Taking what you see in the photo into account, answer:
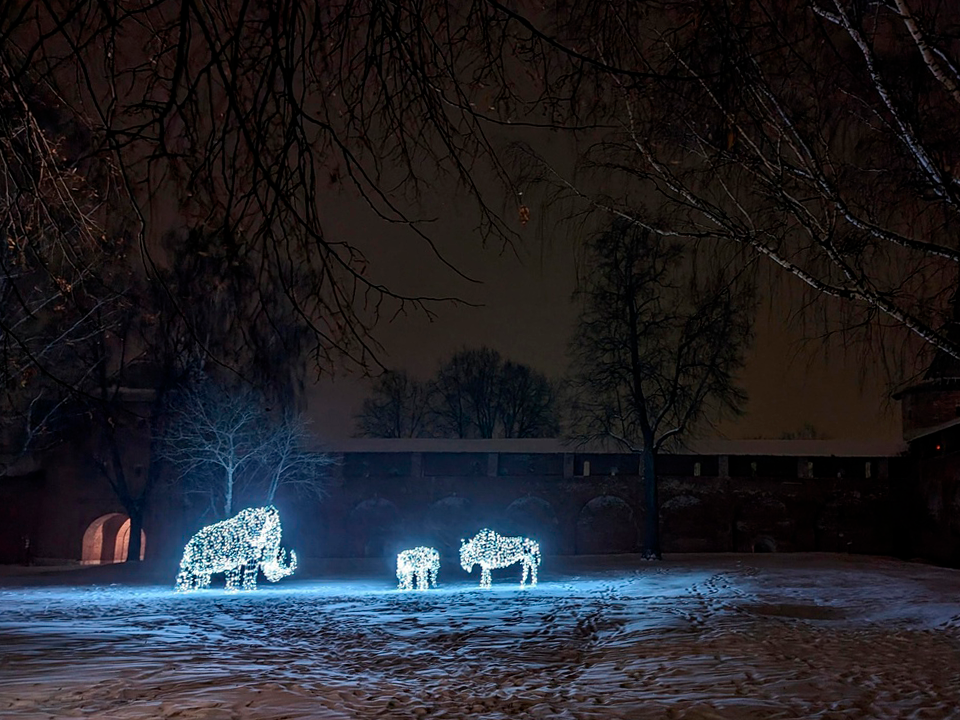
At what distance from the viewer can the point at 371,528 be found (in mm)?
31984

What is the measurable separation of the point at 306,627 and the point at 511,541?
23.5ft

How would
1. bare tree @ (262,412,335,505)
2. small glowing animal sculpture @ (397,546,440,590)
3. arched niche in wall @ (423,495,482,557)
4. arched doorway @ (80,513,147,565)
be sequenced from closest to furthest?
small glowing animal sculpture @ (397,546,440,590)
bare tree @ (262,412,335,505)
arched doorway @ (80,513,147,565)
arched niche in wall @ (423,495,482,557)

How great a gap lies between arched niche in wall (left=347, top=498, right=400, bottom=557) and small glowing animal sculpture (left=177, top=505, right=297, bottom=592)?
574 inches

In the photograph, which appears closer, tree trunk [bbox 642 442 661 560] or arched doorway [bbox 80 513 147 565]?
tree trunk [bbox 642 442 661 560]

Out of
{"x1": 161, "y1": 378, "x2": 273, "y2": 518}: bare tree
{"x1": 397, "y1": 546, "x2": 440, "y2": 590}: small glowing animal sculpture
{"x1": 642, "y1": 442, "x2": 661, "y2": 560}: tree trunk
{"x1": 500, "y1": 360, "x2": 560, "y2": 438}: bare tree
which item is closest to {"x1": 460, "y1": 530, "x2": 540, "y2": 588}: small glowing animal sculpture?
{"x1": 397, "y1": 546, "x2": 440, "y2": 590}: small glowing animal sculpture

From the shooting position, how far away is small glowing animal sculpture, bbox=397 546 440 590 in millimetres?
17172

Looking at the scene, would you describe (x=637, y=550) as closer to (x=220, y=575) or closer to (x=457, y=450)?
(x=457, y=450)

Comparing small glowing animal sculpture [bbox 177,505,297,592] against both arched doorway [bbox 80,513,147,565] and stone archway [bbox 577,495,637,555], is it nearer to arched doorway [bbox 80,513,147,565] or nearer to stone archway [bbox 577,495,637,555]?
arched doorway [bbox 80,513,147,565]

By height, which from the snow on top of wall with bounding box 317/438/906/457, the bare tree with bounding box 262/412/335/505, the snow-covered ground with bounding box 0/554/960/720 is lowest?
the snow-covered ground with bounding box 0/554/960/720

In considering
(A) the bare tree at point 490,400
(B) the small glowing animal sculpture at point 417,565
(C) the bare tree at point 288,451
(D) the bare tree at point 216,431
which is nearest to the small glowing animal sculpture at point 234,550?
(B) the small glowing animal sculpture at point 417,565

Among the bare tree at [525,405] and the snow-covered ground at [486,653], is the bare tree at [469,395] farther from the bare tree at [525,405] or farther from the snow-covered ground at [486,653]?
the snow-covered ground at [486,653]

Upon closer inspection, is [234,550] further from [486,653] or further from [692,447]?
[692,447]

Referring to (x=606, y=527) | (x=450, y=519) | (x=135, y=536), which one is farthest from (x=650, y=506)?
(x=135, y=536)

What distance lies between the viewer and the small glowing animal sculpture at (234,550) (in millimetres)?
16641
